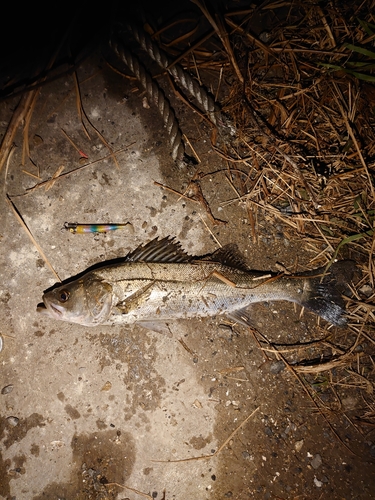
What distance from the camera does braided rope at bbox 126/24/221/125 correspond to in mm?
3209

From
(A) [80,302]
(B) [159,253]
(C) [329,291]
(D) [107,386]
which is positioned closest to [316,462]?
(C) [329,291]

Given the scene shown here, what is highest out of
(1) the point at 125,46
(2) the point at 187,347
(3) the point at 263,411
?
(1) the point at 125,46

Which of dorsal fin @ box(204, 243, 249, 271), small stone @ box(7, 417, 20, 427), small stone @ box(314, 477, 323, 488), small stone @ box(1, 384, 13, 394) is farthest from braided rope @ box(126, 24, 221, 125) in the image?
small stone @ box(314, 477, 323, 488)

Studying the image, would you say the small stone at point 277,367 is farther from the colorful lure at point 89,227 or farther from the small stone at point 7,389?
the small stone at point 7,389

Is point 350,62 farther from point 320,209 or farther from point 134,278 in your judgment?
point 134,278

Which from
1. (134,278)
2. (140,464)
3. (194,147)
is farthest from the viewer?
(194,147)

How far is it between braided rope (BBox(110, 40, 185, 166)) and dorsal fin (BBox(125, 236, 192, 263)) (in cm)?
101

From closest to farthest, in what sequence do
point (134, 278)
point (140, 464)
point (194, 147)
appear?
point (134, 278) → point (140, 464) → point (194, 147)

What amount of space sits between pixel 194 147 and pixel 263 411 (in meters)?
3.12

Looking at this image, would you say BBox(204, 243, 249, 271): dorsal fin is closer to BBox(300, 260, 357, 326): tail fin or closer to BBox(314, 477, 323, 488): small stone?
BBox(300, 260, 357, 326): tail fin

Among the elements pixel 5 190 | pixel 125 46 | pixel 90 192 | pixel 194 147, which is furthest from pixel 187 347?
pixel 125 46

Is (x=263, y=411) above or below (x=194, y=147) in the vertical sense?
below

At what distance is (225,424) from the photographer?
131 inches

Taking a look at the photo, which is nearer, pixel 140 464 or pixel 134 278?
pixel 134 278
